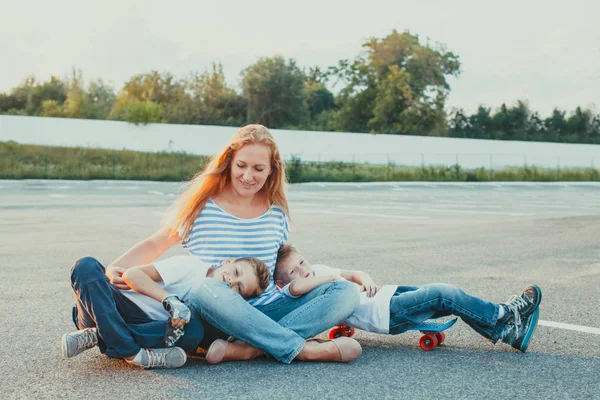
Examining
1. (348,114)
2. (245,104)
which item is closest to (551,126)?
(348,114)

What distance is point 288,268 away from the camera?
163 inches

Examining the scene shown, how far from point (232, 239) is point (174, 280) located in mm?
387

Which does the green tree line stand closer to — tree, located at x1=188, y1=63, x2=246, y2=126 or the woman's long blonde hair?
tree, located at x1=188, y1=63, x2=246, y2=126

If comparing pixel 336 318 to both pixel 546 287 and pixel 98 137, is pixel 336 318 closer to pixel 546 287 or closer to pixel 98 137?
pixel 546 287

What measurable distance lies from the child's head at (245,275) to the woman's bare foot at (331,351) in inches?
15.0

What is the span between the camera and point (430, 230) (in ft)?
38.5

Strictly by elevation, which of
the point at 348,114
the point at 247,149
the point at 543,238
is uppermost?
the point at 348,114

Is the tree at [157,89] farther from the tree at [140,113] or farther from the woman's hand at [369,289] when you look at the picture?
the woman's hand at [369,289]

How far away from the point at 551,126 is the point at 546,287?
184 feet

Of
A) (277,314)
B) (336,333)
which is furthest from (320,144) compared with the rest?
(277,314)

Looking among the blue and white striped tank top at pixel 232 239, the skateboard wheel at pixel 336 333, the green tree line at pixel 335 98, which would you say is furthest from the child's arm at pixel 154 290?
the green tree line at pixel 335 98

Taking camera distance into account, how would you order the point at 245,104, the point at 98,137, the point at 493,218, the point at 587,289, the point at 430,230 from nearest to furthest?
the point at 587,289, the point at 430,230, the point at 493,218, the point at 98,137, the point at 245,104

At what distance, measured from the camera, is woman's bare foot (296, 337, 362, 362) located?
149 inches

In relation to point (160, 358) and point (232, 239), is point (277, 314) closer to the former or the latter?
point (232, 239)
